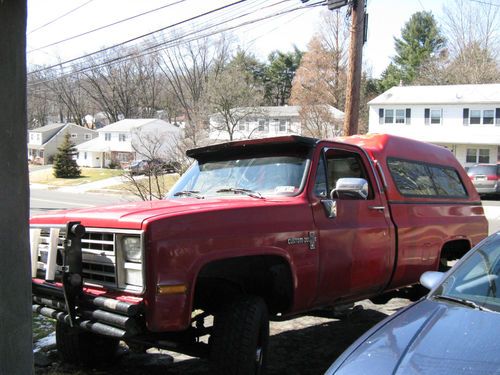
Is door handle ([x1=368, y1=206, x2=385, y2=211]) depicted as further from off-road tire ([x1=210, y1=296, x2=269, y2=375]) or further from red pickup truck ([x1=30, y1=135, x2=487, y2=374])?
off-road tire ([x1=210, y1=296, x2=269, y2=375])

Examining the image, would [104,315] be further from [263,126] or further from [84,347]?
[263,126]

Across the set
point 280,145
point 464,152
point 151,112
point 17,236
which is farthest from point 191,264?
point 151,112

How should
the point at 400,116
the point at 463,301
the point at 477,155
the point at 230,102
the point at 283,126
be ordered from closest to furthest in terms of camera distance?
the point at 463,301 < the point at 477,155 < the point at 400,116 < the point at 230,102 < the point at 283,126

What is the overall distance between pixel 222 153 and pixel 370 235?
1628mm

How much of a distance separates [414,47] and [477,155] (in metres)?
30.9

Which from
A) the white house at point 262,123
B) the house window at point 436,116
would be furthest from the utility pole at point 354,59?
the white house at point 262,123

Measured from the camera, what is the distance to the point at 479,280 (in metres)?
3.41

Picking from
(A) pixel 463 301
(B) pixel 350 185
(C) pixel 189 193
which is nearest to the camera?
(A) pixel 463 301

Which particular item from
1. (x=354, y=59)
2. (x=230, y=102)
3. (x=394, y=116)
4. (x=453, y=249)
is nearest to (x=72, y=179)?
(x=230, y=102)

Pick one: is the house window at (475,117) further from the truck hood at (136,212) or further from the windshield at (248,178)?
the truck hood at (136,212)

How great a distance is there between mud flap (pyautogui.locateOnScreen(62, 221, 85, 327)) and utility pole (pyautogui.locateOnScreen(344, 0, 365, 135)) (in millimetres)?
8367

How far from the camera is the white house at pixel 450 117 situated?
37.1 metres

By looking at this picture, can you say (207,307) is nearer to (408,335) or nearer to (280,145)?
(280,145)

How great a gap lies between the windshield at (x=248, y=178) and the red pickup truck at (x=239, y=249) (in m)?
0.01
